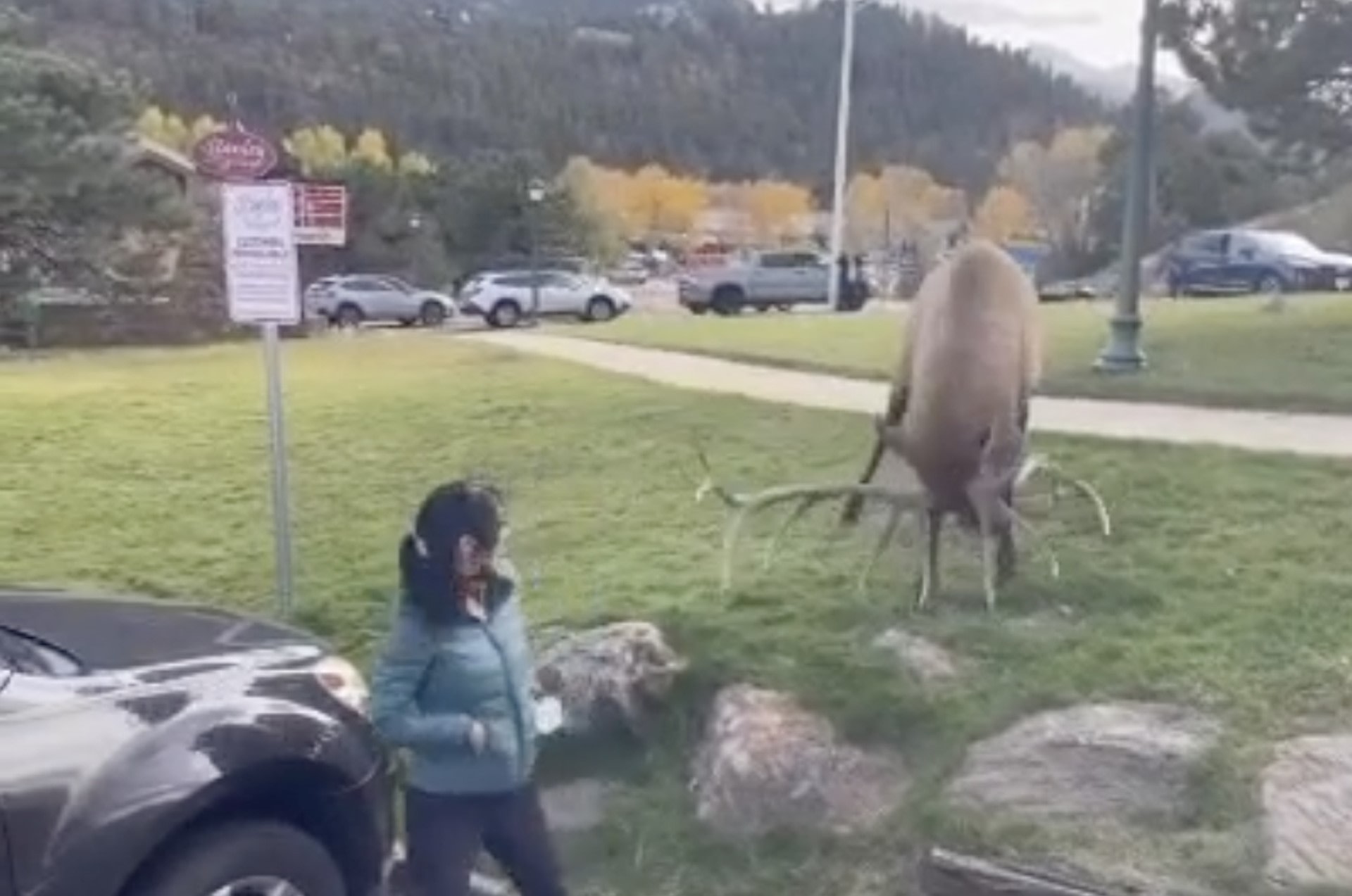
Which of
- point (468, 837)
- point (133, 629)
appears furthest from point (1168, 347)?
point (133, 629)

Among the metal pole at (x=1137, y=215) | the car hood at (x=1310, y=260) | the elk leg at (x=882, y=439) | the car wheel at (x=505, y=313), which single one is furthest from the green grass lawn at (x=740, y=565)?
the car wheel at (x=505, y=313)

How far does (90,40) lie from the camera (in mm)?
85062

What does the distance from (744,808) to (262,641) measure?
6.70 ft

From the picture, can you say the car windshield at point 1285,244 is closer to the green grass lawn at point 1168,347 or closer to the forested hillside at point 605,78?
the green grass lawn at point 1168,347

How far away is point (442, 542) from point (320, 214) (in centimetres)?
496

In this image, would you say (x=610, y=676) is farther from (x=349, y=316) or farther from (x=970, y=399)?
(x=349, y=316)

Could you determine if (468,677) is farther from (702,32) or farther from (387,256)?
(702,32)

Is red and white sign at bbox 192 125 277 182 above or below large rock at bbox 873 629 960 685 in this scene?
above

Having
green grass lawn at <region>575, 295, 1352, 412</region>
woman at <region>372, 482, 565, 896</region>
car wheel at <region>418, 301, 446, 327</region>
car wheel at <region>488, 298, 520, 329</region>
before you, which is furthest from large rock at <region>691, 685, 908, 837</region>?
car wheel at <region>418, 301, 446, 327</region>

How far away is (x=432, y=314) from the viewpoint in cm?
4797

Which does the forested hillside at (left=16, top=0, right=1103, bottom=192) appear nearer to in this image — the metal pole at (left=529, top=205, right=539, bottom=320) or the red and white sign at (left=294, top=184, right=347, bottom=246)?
the metal pole at (left=529, top=205, right=539, bottom=320)

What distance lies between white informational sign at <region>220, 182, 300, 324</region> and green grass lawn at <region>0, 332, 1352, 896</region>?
147 centimetres

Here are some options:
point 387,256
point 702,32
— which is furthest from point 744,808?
point 702,32

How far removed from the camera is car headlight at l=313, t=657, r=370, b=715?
5.32 metres
